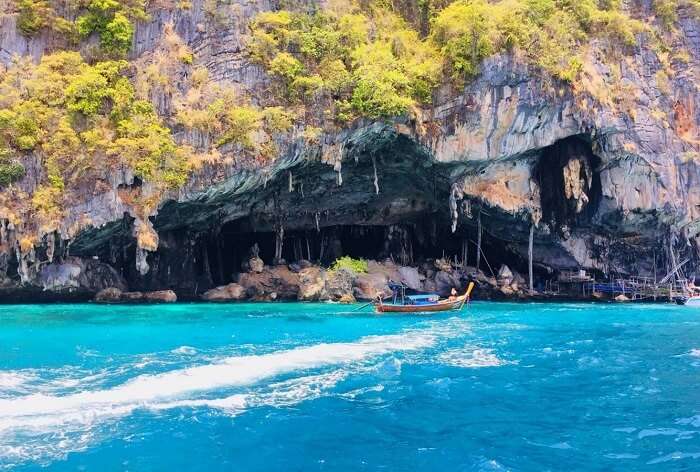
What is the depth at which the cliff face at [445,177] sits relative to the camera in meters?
28.8

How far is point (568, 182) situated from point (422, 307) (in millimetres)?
10674

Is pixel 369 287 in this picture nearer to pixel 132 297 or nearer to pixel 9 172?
pixel 132 297

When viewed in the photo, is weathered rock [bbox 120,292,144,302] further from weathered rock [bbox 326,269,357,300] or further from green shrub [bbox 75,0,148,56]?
green shrub [bbox 75,0,148,56]

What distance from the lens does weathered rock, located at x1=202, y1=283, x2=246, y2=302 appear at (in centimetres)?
3362

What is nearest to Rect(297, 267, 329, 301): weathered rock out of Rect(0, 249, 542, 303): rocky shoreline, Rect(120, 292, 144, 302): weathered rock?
Rect(0, 249, 542, 303): rocky shoreline

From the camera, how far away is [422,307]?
28.5 metres

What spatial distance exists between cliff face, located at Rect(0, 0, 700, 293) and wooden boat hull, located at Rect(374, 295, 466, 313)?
4.79m

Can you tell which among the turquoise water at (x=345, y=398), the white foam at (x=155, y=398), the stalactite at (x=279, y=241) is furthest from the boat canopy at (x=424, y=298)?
the white foam at (x=155, y=398)

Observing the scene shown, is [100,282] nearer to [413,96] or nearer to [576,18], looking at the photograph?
[413,96]

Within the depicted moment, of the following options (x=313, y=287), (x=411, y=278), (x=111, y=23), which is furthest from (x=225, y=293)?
(x=111, y=23)

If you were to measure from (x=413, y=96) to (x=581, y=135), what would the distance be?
9.12 meters

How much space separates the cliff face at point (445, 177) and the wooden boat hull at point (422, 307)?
4.79 meters

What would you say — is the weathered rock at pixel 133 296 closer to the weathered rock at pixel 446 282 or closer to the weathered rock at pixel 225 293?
the weathered rock at pixel 225 293

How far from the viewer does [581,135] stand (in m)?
31.4
